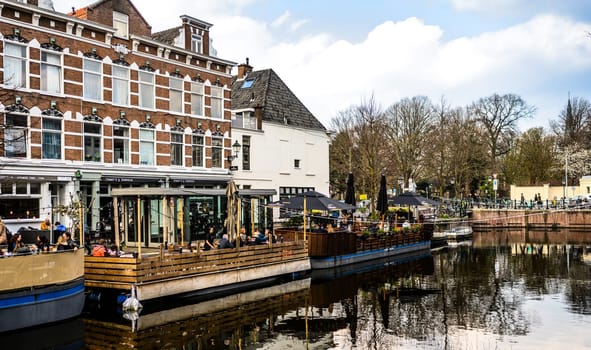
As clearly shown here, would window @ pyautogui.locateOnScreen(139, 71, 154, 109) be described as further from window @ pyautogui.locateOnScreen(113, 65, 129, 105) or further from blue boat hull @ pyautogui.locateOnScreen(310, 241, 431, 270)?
blue boat hull @ pyautogui.locateOnScreen(310, 241, 431, 270)

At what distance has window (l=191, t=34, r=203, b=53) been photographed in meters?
31.6

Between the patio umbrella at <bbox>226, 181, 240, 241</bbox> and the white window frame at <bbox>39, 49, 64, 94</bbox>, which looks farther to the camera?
the white window frame at <bbox>39, 49, 64, 94</bbox>

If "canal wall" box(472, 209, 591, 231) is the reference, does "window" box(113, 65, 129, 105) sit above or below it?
above

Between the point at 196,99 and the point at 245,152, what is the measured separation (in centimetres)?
527

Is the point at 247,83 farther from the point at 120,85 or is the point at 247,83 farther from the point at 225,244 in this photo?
the point at 225,244

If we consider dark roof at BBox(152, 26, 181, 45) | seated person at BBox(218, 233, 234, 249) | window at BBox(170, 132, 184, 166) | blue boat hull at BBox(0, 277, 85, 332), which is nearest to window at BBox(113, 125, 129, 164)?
window at BBox(170, 132, 184, 166)

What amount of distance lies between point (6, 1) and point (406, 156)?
40988mm

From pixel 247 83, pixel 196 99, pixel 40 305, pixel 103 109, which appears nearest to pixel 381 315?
pixel 40 305

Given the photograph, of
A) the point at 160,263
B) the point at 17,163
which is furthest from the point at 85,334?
the point at 17,163

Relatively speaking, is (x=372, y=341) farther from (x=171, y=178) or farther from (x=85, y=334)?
(x=171, y=178)

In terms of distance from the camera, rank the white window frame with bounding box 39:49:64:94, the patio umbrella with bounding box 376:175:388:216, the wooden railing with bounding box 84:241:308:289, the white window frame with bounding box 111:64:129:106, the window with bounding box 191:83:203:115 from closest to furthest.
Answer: the wooden railing with bounding box 84:241:308:289
the white window frame with bounding box 39:49:64:94
the white window frame with bounding box 111:64:129:106
the window with bounding box 191:83:203:115
the patio umbrella with bounding box 376:175:388:216

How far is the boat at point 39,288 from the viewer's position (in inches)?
539

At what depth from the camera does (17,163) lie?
22.9 meters

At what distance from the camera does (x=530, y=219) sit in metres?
52.1
